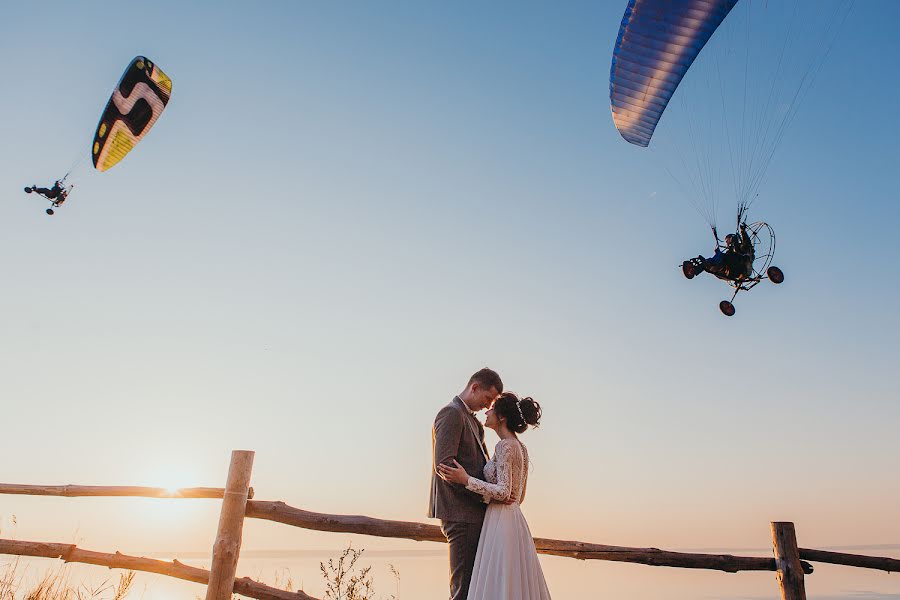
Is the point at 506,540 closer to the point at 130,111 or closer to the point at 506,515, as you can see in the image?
the point at 506,515

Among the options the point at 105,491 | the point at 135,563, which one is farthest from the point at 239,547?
the point at 105,491

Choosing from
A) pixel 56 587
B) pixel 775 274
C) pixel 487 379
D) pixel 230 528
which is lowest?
pixel 56 587

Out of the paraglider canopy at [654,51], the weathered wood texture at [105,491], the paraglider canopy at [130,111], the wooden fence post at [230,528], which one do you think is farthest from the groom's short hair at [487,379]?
the paraglider canopy at [130,111]

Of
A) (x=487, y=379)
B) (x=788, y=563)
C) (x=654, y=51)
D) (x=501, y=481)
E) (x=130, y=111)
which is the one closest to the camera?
(x=501, y=481)

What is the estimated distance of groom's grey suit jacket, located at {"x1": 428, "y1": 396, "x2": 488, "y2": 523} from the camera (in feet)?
11.0

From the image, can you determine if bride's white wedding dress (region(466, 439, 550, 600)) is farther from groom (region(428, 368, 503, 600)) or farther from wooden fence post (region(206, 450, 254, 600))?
wooden fence post (region(206, 450, 254, 600))

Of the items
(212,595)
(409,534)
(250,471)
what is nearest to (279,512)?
(250,471)

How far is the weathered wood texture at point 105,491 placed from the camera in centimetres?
430

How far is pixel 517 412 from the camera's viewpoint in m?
3.60

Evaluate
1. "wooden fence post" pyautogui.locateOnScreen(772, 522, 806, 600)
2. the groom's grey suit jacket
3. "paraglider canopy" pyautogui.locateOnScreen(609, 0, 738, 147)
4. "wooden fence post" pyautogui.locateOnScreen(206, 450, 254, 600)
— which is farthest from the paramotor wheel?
"wooden fence post" pyautogui.locateOnScreen(206, 450, 254, 600)

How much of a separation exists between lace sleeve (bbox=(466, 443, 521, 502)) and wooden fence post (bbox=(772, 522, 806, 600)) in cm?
257

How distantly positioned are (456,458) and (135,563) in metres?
2.41

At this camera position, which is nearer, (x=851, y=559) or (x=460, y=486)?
(x=460, y=486)

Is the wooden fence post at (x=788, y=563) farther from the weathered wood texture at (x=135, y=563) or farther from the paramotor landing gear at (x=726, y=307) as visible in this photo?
the paramotor landing gear at (x=726, y=307)
